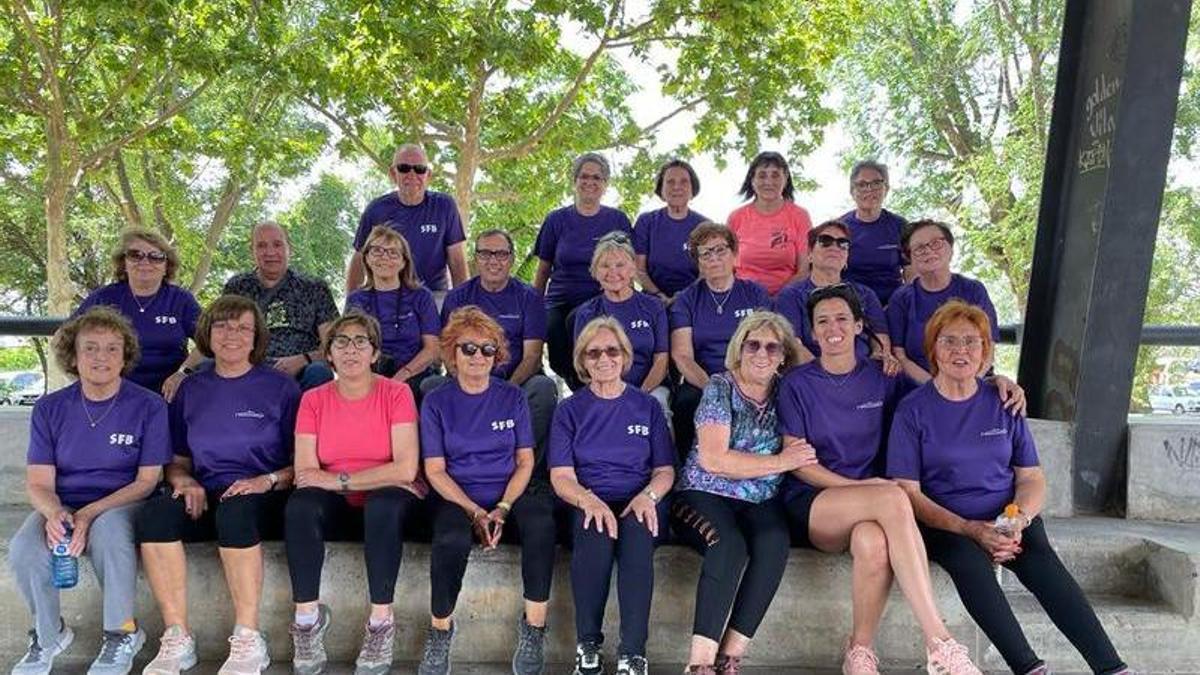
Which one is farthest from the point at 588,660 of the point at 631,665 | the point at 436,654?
the point at 436,654

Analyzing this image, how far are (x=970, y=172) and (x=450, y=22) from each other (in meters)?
10.4

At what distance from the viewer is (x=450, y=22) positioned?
1034 cm

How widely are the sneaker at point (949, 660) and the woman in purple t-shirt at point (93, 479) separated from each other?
2858mm

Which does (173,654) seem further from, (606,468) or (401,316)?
(401,316)

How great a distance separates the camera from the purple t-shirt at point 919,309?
457 cm

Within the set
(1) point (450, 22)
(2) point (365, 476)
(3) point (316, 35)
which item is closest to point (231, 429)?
(2) point (365, 476)

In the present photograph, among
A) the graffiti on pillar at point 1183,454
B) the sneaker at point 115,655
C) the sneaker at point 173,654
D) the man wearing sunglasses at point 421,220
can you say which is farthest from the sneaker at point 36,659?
the graffiti on pillar at point 1183,454

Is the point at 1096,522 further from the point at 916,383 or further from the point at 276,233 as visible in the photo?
the point at 276,233

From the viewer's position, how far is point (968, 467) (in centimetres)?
366

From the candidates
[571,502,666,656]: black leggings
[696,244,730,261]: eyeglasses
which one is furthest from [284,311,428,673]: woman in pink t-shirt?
[696,244,730,261]: eyeglasses

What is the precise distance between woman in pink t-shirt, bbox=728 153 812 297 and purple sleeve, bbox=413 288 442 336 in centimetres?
168

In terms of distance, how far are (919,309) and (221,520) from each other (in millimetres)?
3159

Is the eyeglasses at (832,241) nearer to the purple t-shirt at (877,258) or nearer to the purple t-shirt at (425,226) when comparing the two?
the purple t-shirt at (877,258)

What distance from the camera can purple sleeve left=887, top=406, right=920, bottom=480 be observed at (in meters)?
3.67
